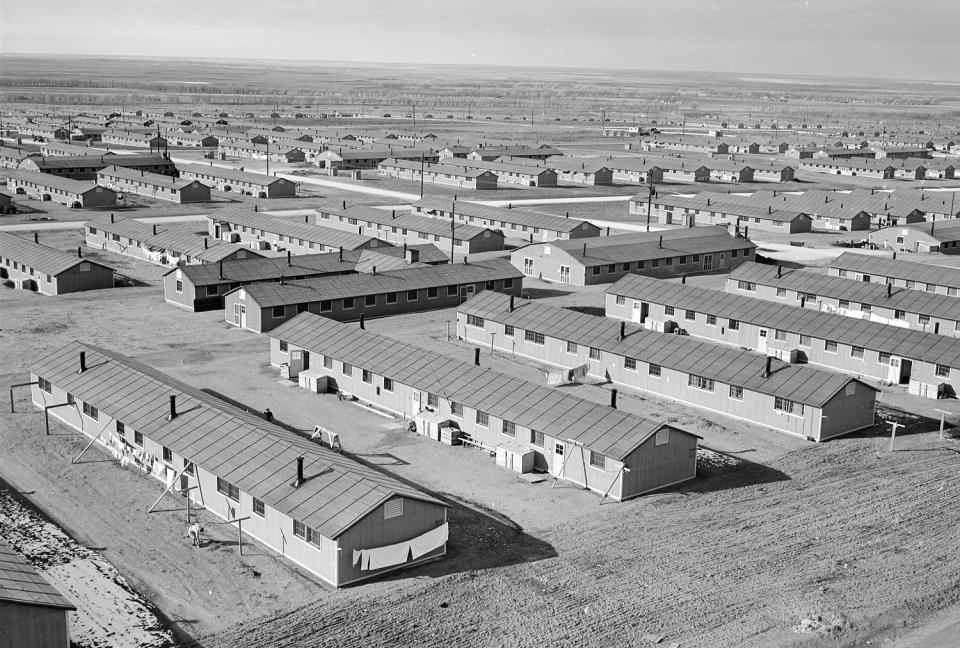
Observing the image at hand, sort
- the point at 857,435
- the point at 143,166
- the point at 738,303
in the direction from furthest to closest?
the point at 143,166
the point at 738,303
the point at 857,435

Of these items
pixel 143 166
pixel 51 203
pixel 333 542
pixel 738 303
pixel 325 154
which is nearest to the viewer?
pixel 333 542

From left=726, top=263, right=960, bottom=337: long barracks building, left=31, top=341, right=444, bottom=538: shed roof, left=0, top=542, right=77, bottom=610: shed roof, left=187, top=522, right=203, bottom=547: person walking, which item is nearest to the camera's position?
left=0, top=542, right=77, bottom=610: shed roof

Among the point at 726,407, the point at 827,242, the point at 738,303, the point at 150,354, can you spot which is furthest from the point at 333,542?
the point at 827,242

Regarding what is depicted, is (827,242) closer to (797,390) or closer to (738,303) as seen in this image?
(738,303)

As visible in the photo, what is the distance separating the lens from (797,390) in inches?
1698

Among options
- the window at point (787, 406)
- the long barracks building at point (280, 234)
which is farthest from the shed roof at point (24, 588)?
the long barracks building at point (280, 234)

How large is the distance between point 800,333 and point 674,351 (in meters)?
9.88

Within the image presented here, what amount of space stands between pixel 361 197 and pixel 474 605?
94.4m

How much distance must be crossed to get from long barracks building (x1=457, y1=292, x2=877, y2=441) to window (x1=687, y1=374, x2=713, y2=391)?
0.05 meters

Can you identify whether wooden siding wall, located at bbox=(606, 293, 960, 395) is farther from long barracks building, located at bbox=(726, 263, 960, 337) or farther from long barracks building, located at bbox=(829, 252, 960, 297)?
long barracks building, located at bbox=(829, 252, 960, 297)

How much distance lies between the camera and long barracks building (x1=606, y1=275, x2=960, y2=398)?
4978cm

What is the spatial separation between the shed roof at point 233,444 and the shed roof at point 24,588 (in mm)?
7228

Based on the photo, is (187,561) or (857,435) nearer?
(187,561)

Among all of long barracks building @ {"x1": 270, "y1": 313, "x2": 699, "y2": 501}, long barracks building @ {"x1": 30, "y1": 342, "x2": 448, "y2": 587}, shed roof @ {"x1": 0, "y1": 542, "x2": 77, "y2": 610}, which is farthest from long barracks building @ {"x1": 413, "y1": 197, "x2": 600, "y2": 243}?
shed roof @ {"x1": 0, "y1": 542, "x2": 77, "y2": 610}
